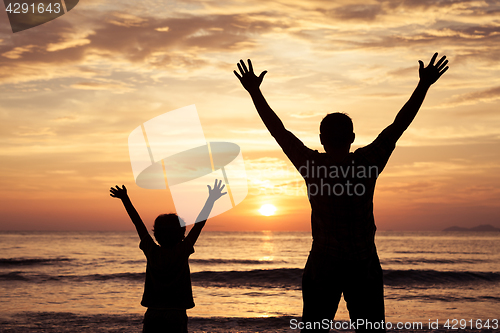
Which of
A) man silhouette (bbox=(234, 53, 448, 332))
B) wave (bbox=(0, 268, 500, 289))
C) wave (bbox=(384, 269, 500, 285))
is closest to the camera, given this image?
man silhouette (bbox=(234, 53, 448, 332))

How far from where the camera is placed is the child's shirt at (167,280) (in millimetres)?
3088

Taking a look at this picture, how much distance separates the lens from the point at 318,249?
2.00 metres

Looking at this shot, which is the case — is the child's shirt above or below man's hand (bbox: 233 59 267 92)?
below

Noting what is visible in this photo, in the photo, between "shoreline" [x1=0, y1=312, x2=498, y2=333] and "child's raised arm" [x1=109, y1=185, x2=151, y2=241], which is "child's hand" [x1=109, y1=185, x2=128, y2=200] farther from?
"shoreline" [x1=0, y1=312, x2=498, y2=333]

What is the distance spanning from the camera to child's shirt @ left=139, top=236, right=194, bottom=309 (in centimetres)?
309

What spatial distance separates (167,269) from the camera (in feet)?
10.2

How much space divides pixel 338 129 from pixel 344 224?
494mm

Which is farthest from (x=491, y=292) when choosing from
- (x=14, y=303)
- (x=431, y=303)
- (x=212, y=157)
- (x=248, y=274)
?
(x=14, y=303)

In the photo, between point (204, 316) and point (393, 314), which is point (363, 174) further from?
point (393, 314)

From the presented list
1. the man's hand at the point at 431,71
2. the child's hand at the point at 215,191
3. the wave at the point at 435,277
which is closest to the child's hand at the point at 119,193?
the child's hand at the point at 215,191

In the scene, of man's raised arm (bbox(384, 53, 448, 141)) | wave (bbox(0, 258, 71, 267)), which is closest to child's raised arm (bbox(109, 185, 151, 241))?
man's raised arm (bbox(384, 53, 448, 141))

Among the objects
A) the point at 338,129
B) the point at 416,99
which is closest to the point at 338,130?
the point at 338,129

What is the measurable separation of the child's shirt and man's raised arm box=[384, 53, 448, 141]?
6.40 ft

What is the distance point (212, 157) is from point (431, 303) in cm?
1276
